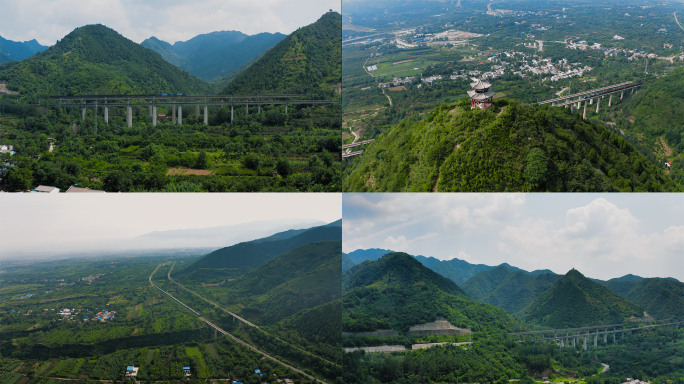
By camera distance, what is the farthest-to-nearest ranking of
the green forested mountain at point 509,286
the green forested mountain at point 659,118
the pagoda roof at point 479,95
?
the green forested mountain at point 659,118 → the pagoda roof at point 479,95 → the green forested mountain at point 509,286

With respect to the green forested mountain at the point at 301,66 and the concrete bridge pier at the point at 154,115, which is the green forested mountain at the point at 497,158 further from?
the concrete bridge pier at the point at 154,115

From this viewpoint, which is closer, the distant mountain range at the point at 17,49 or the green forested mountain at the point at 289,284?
the green forested mountain at the point at 289,284

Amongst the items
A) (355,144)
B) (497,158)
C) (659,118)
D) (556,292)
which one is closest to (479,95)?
(497,158)

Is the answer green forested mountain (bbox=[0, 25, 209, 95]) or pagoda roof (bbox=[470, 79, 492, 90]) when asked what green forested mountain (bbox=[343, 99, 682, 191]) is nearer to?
pagoda roof (bbox=[470, 79, 492, 90])

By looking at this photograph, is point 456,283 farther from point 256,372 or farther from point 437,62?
point 437,62

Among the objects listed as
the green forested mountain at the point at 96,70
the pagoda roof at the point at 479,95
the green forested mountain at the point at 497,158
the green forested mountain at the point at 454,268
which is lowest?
the green forested mountain at the point at 454,268

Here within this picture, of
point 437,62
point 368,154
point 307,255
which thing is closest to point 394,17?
point 437,62

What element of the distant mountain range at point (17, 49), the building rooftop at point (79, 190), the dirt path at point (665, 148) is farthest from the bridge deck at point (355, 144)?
the dirt path at point (665, 148)
